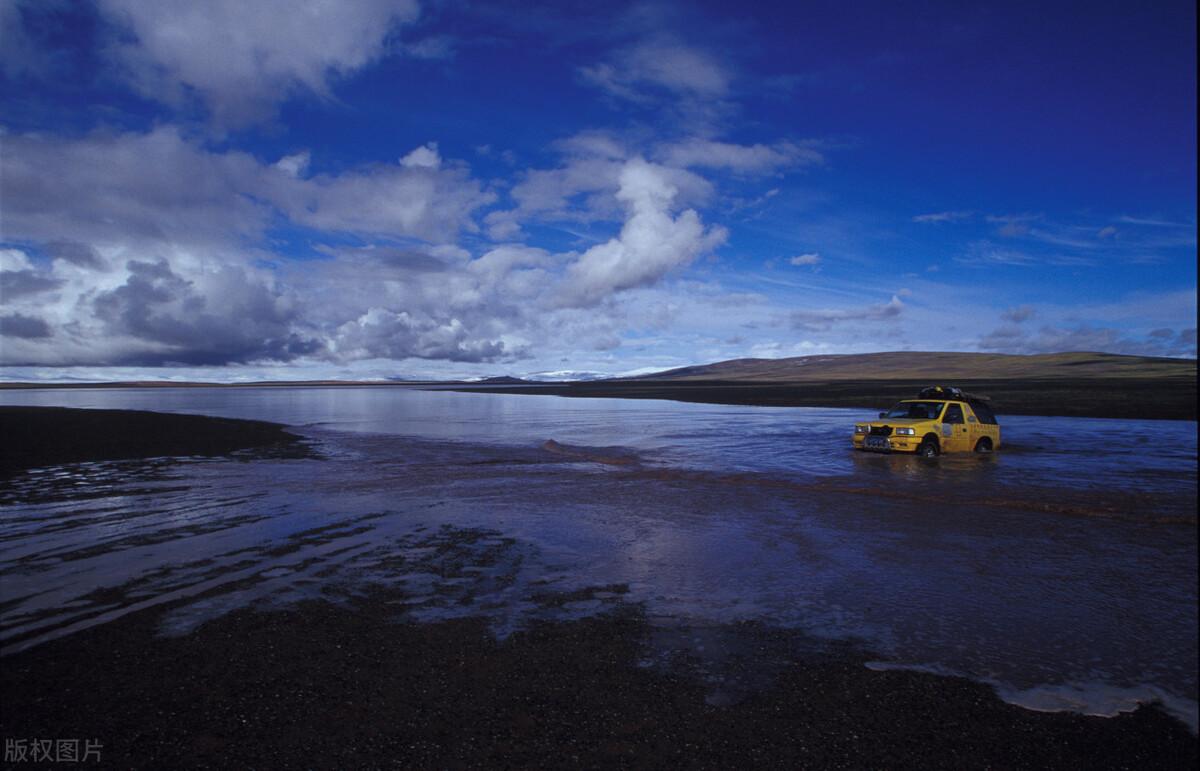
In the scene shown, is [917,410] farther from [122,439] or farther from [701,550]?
[122,439]

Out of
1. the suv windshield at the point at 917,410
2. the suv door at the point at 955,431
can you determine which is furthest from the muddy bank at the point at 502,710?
the suv windshield at the point at 917,410

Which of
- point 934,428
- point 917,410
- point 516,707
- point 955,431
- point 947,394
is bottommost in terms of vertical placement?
point 516,707

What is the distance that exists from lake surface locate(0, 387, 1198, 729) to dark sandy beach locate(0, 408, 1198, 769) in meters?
0.41

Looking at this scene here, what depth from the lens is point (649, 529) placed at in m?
9.96

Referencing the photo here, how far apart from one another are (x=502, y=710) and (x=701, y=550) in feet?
15.5

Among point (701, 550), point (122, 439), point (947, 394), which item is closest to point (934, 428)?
point (947, 394)

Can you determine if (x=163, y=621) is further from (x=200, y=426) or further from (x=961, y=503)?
(x=200, y=426)

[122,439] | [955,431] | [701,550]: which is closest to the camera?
[701,550]

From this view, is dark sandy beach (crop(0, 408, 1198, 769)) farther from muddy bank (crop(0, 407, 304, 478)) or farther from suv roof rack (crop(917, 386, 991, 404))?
suv roof rack (crop(917, 386, 991, 404))

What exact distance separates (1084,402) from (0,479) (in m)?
54.5

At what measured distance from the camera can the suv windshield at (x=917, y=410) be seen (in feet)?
64.6

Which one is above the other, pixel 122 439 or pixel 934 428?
pixel 122 439

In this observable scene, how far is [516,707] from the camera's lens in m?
4.45

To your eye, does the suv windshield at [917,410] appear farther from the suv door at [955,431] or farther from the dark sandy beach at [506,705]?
the dark sandy beach at [506,705]
